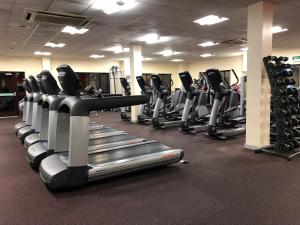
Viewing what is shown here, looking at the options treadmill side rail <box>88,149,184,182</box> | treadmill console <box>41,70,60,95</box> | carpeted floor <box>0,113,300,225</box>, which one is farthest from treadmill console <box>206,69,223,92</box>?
treadmill console <box>41,70,60,95</box>

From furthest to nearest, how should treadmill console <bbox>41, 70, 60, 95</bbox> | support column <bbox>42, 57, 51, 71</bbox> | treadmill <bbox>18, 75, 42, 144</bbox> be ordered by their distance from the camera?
support column <bbox>42, 57, 51, 71</bbox>, treadmill <bbox>18, 75, 42, 144</bbox>, treadmill console <bbox>41, 70, 60, 95</bbox>

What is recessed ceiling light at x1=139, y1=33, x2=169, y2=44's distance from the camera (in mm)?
7623

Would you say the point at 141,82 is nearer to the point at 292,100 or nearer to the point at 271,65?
the point at 271,65

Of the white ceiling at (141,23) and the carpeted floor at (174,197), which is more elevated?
the white ceiling at (141,23)

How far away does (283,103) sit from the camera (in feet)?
14.2

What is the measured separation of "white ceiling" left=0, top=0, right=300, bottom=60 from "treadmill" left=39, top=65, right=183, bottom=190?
2.34 metres

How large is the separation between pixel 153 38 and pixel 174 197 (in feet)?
20.2

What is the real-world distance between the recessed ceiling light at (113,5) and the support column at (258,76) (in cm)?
228

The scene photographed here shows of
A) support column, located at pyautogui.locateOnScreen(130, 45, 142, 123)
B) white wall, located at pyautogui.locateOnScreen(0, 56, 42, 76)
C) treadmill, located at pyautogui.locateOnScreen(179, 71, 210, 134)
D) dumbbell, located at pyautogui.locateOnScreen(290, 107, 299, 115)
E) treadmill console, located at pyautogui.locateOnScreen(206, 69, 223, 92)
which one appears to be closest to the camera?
dumbbell, located at pyautogui.locateOnScreen(290, 107, 299, 115)

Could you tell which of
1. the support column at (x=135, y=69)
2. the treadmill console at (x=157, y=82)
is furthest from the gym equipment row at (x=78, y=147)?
the support column at (x=135, y=69)

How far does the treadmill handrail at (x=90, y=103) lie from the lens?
9.83ft

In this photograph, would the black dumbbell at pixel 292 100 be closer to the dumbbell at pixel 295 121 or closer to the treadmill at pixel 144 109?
the dumbbell at pixel 295 121

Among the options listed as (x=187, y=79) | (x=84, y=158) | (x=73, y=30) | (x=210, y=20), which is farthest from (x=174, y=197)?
(x=73, y=30)

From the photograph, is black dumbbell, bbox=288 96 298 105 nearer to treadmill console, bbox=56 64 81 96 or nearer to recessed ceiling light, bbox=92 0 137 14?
recessed ceiling light, bbox=92 0 137 14
